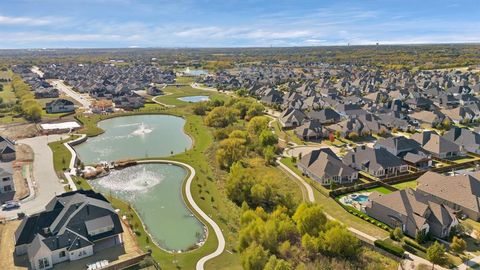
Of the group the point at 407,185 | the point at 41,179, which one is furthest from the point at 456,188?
the point at 41,179

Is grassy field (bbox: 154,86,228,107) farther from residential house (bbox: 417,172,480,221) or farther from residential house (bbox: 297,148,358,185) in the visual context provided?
residential house (bbox: 417,172,480,221)

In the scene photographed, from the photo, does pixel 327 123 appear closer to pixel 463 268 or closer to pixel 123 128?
pixel 123 128

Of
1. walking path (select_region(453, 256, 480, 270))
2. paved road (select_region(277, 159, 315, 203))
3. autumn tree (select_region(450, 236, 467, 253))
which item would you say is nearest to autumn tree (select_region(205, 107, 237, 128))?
paved road (select_region(277, 159, 315, 203))

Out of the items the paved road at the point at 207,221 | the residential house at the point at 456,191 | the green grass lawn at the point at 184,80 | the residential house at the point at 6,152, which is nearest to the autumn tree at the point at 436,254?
the residential house at the point at 456,191

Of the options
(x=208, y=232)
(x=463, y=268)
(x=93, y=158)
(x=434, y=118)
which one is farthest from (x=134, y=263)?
(x=434, y=118)

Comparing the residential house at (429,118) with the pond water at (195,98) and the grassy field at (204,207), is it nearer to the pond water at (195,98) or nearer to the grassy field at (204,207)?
the grassy field at (204,207)

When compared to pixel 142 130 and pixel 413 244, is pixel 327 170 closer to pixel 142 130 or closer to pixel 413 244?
pixel 413 244
